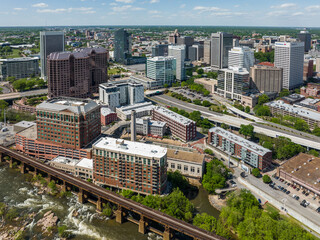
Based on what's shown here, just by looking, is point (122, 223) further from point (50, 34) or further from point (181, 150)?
point (50, 34)

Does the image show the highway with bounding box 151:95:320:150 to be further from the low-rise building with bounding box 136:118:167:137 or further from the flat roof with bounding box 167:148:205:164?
the flat roof with bounding box 167:148:205:164

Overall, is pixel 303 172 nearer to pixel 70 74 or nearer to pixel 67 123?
pixel 67 123

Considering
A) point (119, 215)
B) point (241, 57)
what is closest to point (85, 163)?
point (119, 215)

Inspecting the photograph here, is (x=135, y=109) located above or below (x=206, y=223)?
above

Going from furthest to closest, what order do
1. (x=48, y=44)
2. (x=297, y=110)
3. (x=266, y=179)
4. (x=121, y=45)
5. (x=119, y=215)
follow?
(x=121, y=45)
(x=48, y=44)
(x=297, y=110)
(x=266, y=179)
(x=119, y=215)

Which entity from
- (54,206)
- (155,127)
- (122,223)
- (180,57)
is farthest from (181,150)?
(180,57)

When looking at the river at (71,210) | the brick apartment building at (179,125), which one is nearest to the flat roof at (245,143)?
the brick apartment building at (179,125)
